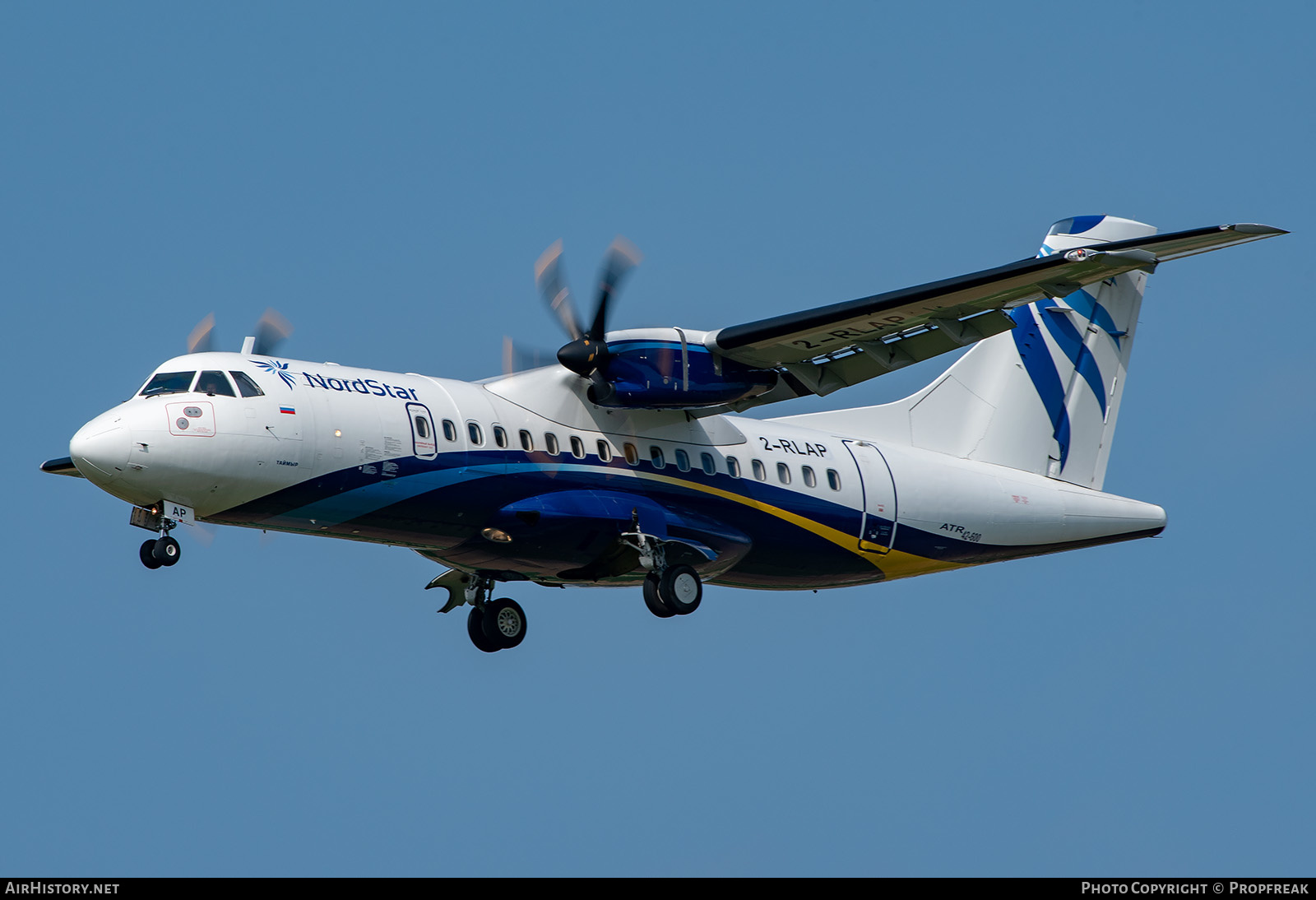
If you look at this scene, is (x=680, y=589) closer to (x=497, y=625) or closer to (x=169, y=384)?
(x=497, y=625)

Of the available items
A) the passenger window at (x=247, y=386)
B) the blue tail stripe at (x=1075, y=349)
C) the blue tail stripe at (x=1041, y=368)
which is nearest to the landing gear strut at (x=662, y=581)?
the passenger window at (x=247, y=386)

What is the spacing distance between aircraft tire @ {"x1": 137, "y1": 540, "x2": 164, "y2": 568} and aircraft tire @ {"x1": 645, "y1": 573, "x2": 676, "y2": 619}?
206 inches

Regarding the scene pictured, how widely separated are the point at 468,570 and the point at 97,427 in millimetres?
4869

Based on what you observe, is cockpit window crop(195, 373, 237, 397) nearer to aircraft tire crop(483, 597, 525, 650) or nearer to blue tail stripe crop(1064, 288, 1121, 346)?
aircraft tire crop(483, 597, 525, 650)

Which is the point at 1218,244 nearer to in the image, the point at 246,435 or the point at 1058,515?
the point at 1058,515

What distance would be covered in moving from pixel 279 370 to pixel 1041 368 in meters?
11.0

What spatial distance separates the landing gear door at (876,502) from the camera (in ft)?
61.9

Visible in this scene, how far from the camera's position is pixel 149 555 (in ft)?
46.1

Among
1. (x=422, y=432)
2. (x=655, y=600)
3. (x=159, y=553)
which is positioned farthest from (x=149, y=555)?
(x=655, y=600)

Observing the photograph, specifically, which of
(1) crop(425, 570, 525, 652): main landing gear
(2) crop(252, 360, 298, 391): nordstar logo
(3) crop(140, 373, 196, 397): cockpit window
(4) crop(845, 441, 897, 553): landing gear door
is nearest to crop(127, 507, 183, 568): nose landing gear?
(3) crop(140, 373, 196, 397): cockpit window

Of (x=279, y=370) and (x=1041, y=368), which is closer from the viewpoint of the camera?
(x=279, y=370)

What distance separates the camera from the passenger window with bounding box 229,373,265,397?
14.7 meters

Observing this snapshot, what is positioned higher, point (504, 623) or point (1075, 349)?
point (1075, 349)
